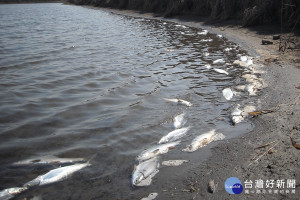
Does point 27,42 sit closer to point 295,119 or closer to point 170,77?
point 170,77

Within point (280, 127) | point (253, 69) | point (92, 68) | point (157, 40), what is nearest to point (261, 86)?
point (253, 69)

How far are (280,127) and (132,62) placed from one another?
5.14 meters

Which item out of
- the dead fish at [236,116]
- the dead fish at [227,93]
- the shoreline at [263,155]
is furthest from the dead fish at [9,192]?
the dead fish at [227,93]

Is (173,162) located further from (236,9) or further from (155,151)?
(236,9)

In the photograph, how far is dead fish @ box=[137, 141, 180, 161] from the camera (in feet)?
11.2

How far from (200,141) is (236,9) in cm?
1389

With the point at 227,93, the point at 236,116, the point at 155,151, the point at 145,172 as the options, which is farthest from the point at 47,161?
the point at 227,93

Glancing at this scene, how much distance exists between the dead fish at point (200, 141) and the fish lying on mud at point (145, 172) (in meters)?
0.58

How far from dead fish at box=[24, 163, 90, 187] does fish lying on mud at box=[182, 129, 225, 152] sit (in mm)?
1543

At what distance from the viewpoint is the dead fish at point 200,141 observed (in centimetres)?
361

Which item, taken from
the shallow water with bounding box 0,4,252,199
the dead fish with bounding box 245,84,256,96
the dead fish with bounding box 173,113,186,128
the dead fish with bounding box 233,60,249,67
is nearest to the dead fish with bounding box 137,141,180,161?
the shallow water with bounding box 0,4,252,199

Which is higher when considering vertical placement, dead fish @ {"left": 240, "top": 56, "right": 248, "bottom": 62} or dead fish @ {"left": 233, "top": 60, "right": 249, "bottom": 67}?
dead fish @ {"left": 240, "top": 56, "right": 248, "bottom": 62}

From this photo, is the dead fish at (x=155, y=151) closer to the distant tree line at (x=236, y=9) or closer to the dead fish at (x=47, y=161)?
the dead fish at (x=47, y=161)

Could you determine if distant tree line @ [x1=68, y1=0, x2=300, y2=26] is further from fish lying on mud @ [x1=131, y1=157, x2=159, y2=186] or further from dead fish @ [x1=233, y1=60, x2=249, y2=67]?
fish lying on mud @ [x1=131, y1=157, x2=159, y2=186]
